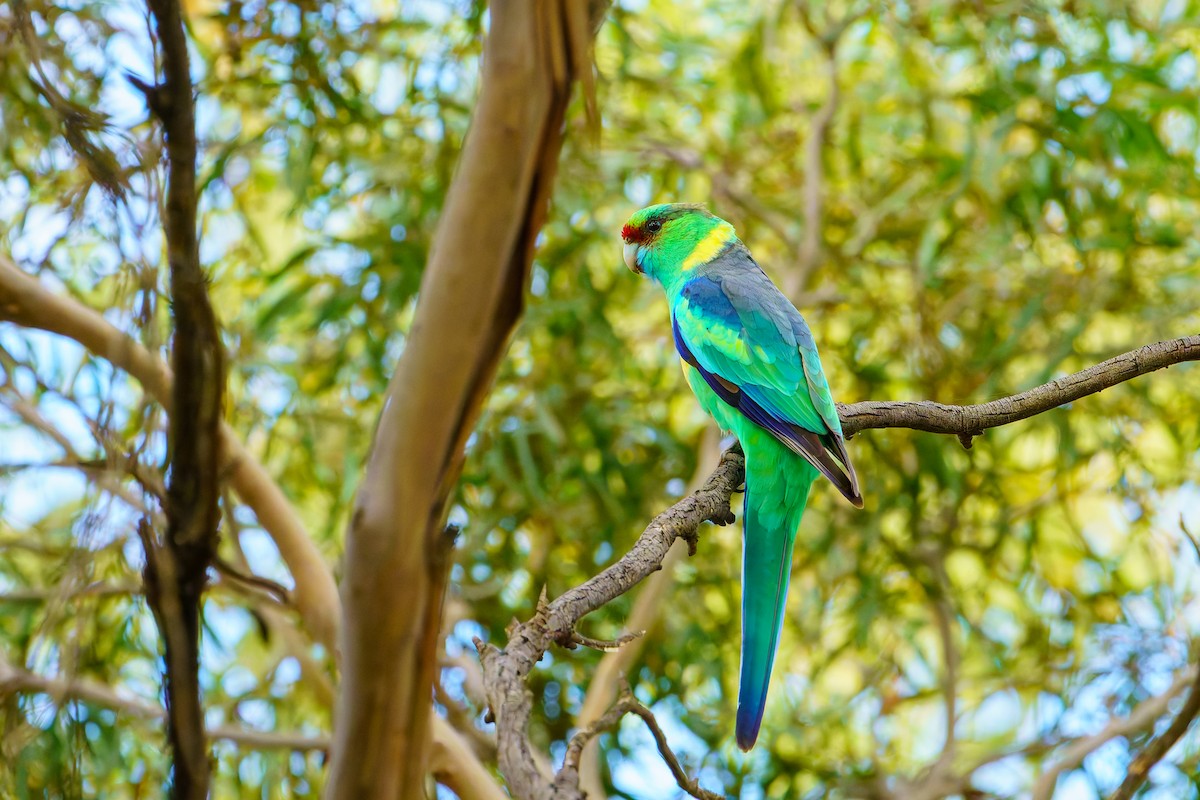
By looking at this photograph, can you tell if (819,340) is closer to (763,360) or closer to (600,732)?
(763,360)

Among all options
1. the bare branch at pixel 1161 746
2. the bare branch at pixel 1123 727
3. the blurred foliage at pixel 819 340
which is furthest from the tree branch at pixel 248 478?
the bare branch at pixel 1123 727

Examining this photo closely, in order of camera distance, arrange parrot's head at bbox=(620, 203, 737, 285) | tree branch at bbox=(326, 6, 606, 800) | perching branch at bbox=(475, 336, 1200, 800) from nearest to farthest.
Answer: tree branch at bbox=(326, 6, 606, 800), perching branch at bbox=(475, 336, 1200, 800), parrot's head at bbox=(620, 203, 737, 285)

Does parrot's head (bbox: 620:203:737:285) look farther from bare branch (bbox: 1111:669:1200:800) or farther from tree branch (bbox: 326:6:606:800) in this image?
tree branch (bbox: 326:6:606:800)

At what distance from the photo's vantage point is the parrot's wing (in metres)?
1.83

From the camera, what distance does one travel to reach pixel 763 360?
2053mm

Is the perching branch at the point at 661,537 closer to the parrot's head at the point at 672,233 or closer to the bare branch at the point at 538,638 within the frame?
the bare branch at the point at 538,638

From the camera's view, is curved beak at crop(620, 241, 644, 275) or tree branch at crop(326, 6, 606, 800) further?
curved beak at crop(620, 241, 644, 275)

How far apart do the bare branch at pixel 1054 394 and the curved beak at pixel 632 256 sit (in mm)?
→ 1032

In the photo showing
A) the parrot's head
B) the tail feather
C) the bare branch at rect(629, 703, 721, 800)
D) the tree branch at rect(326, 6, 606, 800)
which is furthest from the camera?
the parrot's head

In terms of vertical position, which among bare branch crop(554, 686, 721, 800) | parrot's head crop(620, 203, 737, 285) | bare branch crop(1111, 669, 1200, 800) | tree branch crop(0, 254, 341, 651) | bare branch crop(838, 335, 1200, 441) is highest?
parrot's head crop(620, 203, 737, 285)

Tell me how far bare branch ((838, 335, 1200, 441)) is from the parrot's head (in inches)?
35.8

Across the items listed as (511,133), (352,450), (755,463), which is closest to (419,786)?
(511,133)

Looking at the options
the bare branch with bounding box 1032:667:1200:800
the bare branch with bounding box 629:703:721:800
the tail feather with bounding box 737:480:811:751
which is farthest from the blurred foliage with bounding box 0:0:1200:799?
the bare branch with bounding box 629:703:721:800

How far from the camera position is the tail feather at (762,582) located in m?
1.76
